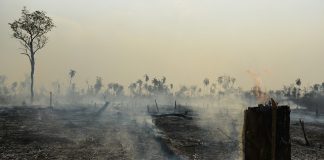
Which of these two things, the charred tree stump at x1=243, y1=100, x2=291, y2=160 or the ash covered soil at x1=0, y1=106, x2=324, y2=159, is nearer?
the charred tree stump at x1=243, y1=100, x2=291, y2=160

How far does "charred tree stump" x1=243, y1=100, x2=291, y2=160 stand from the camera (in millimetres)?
6148

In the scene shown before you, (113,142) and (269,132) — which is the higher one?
(269,132)

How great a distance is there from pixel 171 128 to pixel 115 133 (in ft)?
22.0

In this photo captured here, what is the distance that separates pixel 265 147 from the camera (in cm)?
624

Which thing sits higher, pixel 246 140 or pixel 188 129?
pixel 246 140

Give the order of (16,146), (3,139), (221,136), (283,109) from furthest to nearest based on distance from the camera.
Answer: (221,136), (3,139), (16,146), (283,109)

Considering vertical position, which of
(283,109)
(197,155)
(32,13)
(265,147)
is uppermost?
(32,13)

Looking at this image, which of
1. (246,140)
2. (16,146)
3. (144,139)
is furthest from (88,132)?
(246,140)

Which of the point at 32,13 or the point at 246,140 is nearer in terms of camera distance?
the point at 246,140

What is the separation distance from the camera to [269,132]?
6.21 m

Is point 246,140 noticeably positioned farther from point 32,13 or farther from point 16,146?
point 32,13

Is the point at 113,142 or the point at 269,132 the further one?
the point at 113,142

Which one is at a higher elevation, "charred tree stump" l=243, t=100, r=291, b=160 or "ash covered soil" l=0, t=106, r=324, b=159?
"charred tree stump" l=243, t=100, r=291, b=160

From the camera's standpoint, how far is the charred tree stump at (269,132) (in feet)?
20.2
